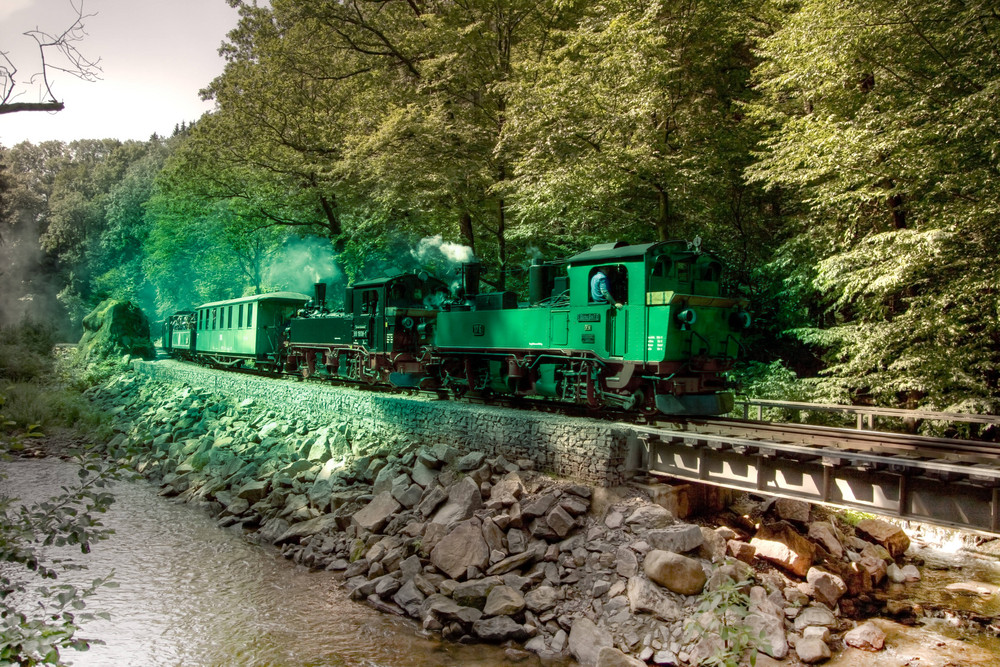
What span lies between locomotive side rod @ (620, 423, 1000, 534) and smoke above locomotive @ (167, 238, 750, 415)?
101 cm

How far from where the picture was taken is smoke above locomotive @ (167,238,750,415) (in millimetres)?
10656

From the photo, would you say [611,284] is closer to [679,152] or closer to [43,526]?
[679,152]

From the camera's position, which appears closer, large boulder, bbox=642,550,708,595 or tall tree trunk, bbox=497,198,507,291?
large boulder, bbox=642,550,708,595

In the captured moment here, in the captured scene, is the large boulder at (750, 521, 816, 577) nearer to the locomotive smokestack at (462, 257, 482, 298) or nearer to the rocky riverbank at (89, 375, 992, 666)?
the rocky riverbank at (89, 375, 992, 666)

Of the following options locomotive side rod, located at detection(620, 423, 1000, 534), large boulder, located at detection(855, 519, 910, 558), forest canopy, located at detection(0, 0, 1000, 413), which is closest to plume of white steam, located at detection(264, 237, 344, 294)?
forest canopy, located at detection(0, 0, 1000, 413)

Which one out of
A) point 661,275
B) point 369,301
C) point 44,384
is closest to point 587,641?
point 661,275

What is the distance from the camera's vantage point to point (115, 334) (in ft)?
108

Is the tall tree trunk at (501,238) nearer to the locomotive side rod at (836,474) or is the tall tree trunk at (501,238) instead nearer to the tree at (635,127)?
the tree at (635,127)

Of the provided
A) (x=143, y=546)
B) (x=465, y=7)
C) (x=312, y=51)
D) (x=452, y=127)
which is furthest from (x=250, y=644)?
(x=312, y=51)

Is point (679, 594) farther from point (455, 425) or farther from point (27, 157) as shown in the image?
point (27, 157)

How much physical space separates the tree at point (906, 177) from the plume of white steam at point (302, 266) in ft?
69.9

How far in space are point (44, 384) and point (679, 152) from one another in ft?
94.6

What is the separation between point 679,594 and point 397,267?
2029 cm

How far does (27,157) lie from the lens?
50.3 meters
